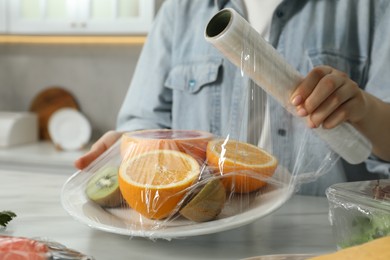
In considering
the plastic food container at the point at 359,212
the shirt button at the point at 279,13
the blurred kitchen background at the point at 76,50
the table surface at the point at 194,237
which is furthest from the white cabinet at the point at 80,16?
the plastic food container at the point at 359,212

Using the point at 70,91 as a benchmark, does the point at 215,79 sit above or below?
above

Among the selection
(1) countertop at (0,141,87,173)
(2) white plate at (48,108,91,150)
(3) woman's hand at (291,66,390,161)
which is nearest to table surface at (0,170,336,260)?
(3) woman's hand at (291,66,390,161)

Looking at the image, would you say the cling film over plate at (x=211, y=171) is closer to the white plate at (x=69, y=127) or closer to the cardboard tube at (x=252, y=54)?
the cardboard tube at (x=252, y=54)

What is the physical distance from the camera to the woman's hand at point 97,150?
2.43 ft

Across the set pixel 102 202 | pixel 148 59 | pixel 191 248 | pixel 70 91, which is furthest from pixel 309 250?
pixel 70 91

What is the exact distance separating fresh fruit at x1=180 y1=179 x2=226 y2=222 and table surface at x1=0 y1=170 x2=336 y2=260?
0.13ft

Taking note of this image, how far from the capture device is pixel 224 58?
1.01 m

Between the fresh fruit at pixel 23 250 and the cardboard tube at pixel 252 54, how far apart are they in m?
0.26

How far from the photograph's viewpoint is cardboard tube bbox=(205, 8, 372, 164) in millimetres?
530

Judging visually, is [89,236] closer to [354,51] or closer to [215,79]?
[215,79]

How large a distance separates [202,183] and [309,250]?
0.14 metres

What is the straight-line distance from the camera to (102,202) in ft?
2.04

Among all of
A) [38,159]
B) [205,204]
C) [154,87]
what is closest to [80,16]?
[38,159]

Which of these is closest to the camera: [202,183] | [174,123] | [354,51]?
[202,183]
